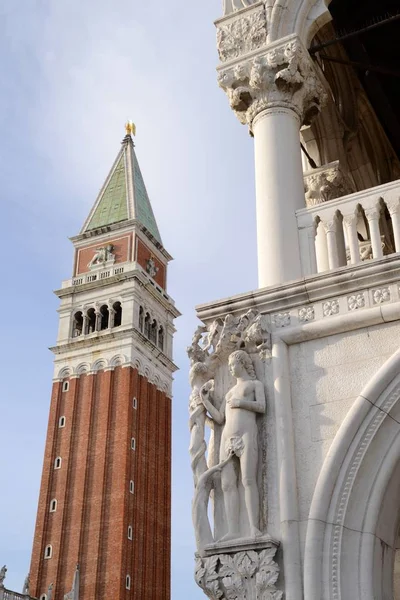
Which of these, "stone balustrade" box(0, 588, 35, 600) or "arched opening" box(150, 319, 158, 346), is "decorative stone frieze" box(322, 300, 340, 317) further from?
"arched opening" box(150, 319, 158, 346)

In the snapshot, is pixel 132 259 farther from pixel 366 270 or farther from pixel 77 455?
pixel 366 270

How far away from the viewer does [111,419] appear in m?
53.2

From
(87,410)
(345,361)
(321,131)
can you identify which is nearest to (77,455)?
(87,410)

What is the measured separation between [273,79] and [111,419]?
4716cm

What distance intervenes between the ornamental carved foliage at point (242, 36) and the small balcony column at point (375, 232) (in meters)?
2.23

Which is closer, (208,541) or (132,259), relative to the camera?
(208,541)

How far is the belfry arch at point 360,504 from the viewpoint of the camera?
527 cm

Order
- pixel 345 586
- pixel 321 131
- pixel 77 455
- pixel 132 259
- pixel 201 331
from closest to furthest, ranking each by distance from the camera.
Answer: pixel 345 586, pixel 201 331, pixel 321 131, pixel 77 455, pixel 132 259

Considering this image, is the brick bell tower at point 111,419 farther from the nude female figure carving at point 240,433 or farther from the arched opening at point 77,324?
the nude female figure carving at point 240,433

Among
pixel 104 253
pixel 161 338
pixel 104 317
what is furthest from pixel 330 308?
pixel 104 253

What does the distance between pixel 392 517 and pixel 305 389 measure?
109 cm

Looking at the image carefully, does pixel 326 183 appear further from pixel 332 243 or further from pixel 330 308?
pixel 330 308

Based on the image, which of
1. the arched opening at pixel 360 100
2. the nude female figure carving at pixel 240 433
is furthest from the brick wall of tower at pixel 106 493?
the nude female figure carving at pixel 240 433

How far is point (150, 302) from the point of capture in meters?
60.7
